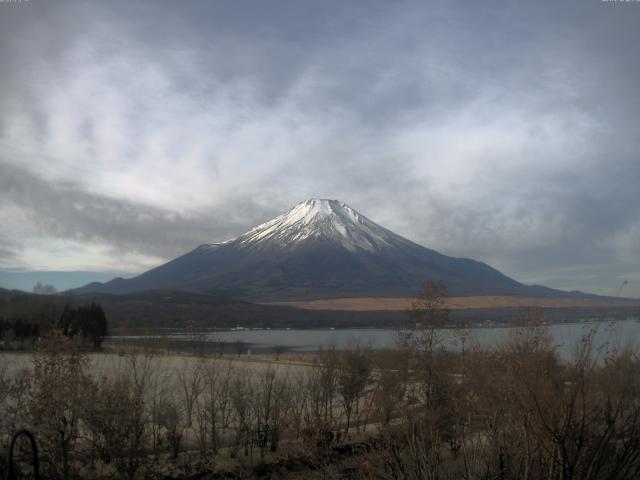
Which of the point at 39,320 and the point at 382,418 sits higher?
the point at 39,320

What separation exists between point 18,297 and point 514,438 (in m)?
74.8

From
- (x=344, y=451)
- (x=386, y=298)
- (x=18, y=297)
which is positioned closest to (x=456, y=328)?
(x=344, y=451)

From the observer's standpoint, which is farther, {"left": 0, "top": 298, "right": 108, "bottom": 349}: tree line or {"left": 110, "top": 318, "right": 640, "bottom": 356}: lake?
{"left": 0, "top": 298, "right": 108, "bottom": 349}: tree line

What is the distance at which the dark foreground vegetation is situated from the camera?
282 inches

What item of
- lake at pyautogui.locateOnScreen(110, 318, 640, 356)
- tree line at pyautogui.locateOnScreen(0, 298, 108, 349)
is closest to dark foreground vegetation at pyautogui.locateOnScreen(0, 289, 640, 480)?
lake at pyautogui.locateOnScreen(110, 318, 640, 356)

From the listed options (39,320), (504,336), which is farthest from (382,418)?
(39,320)

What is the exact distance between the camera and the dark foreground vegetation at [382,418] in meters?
7.17

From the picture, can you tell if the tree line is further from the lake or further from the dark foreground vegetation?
the dark foreground vegetation

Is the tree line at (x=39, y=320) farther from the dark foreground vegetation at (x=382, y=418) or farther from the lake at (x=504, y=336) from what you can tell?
the dark foreground vegetation at (x=382, y=418)

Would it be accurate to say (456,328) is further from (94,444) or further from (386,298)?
(386,298)

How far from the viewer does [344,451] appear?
836 inches

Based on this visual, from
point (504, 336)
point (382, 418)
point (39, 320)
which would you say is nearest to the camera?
point (504, 336)

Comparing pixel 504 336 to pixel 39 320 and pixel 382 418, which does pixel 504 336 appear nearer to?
pixel 382 418

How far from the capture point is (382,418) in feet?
79.8
